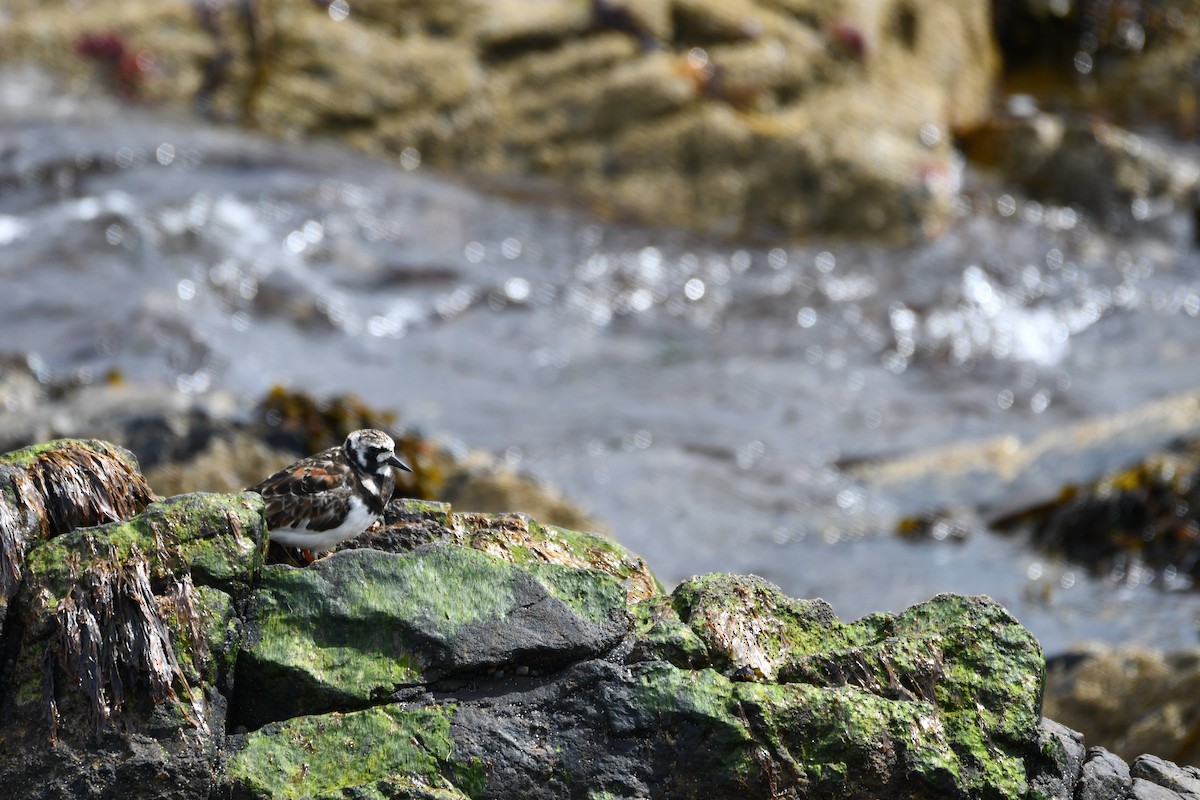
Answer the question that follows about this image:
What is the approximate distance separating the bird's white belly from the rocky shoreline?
0.36 metres

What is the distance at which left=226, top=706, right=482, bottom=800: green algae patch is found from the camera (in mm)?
5711

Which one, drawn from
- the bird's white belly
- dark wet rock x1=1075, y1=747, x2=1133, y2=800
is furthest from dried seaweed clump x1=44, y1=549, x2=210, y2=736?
dark wet rock x1=1075, y1=747, x2=1133, y2=800

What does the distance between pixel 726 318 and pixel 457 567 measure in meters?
14.7

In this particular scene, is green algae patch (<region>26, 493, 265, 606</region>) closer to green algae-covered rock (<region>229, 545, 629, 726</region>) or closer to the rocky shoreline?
the rocky shoreline

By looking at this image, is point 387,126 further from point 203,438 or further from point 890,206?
point 203,438

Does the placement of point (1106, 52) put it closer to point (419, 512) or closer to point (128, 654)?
point (419, 512)

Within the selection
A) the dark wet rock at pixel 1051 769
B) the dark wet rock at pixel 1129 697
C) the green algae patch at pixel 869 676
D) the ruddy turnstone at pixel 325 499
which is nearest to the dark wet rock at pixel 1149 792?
the dark wet rock at pixel 1051 769

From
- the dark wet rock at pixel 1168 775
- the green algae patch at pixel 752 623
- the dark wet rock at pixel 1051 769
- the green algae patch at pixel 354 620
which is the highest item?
the dark wet rock at pixel 1168 775

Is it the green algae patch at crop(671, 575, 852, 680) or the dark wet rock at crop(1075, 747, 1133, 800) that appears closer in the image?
the green algae patch at crop(671, 575, 852, 680)

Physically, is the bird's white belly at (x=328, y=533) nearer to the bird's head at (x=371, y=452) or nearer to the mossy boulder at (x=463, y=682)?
the bird's head at (x=371, y=452)

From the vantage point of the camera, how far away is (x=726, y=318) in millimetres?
20906

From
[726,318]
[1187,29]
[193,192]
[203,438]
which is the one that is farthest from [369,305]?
[1187,29]

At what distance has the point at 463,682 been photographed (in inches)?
245

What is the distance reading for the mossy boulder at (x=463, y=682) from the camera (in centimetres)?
575
